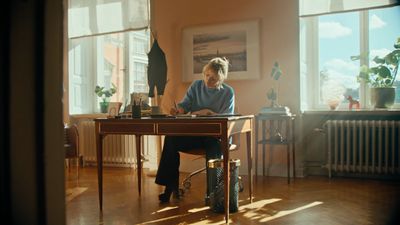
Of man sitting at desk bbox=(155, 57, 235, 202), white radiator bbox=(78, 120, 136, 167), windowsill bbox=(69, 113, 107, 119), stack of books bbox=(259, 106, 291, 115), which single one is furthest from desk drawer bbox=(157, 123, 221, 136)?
windowsill bbox=(69, 113, 107, 119)

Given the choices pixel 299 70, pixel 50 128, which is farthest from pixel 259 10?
pixel 50 128

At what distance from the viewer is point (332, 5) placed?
398 cm

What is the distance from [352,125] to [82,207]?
8.87 feet

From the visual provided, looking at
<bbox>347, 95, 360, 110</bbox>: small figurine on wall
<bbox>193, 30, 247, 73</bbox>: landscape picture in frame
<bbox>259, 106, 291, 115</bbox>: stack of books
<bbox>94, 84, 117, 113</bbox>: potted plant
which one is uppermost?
<bbox>193, 30, 247, 73</bbox>: landscape picture in frame

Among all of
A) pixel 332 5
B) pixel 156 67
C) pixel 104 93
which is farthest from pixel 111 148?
pixel 332 5

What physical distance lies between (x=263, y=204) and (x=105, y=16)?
357cm

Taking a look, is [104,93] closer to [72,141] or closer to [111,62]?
[111,62]

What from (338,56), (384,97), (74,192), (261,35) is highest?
(261,35)

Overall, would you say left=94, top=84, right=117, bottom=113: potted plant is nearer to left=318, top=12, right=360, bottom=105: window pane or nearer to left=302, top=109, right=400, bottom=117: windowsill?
left=302, top=109, right=400, bottom=117: windowsill

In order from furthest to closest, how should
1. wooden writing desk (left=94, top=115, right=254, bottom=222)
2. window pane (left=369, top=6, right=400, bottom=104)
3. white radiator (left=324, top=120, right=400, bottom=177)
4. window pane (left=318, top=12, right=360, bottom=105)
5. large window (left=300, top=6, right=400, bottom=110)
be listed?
window pane (left=318, top=12, right=360, bottom=105)
large window (left=300, top=6, right=400, bottom=110)
window pane (left=369, top=6, right=400, bottom=104)
white radiator (left=324, top=120, right=400, bottom=177)
wooden writing desk (left=94, top=115, right=254, bottom=222)

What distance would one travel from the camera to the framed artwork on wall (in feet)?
14.0

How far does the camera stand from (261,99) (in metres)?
4.27

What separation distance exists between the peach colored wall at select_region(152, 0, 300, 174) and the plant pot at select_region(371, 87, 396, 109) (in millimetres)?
776

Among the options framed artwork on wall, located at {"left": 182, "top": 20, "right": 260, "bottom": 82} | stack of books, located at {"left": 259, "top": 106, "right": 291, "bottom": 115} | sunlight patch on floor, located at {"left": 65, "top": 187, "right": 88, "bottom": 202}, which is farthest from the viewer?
framed artwork on wall, located at {"left": 182, "top": 20, "right": 260, "bottom": 82}
